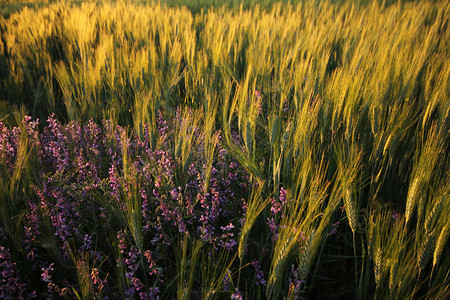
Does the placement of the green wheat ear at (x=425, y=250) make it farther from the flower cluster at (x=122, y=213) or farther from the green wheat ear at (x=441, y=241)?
the flower cluster at (x=122, y=213)

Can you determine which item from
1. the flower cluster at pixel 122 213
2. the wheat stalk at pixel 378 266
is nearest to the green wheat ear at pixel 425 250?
the wheat stalk at pixel 378 266

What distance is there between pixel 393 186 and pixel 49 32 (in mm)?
4307

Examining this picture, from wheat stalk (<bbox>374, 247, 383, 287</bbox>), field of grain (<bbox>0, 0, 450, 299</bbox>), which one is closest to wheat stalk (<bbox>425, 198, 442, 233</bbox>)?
field of grain (<bbox>0, 0, 450, 299</bbox>)

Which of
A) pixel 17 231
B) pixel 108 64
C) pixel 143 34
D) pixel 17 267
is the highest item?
pixel 143 34

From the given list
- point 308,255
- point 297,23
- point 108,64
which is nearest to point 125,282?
point 308,255

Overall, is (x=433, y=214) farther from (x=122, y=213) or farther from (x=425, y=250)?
(x=122, y=213)

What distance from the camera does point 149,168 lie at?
1.33 meters

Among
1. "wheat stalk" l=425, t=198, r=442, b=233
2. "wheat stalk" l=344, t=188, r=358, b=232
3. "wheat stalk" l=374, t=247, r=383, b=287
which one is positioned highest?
"wheat stalk" l=425, t=198, r=442, b=233

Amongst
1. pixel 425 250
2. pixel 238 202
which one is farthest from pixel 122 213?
pixel 425 250

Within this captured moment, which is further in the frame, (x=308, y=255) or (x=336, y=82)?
(x=336, y=82)

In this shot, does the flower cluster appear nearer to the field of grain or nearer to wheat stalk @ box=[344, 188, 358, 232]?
the field of grain

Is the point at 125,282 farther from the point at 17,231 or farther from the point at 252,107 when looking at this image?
the point at 252,107

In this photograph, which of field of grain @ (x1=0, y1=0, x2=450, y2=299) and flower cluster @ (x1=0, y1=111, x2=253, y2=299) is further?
flower cluster @ (x1=0, y1=111, x2=253, y2=299)

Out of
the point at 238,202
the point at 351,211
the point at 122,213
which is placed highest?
the point at 351,211
